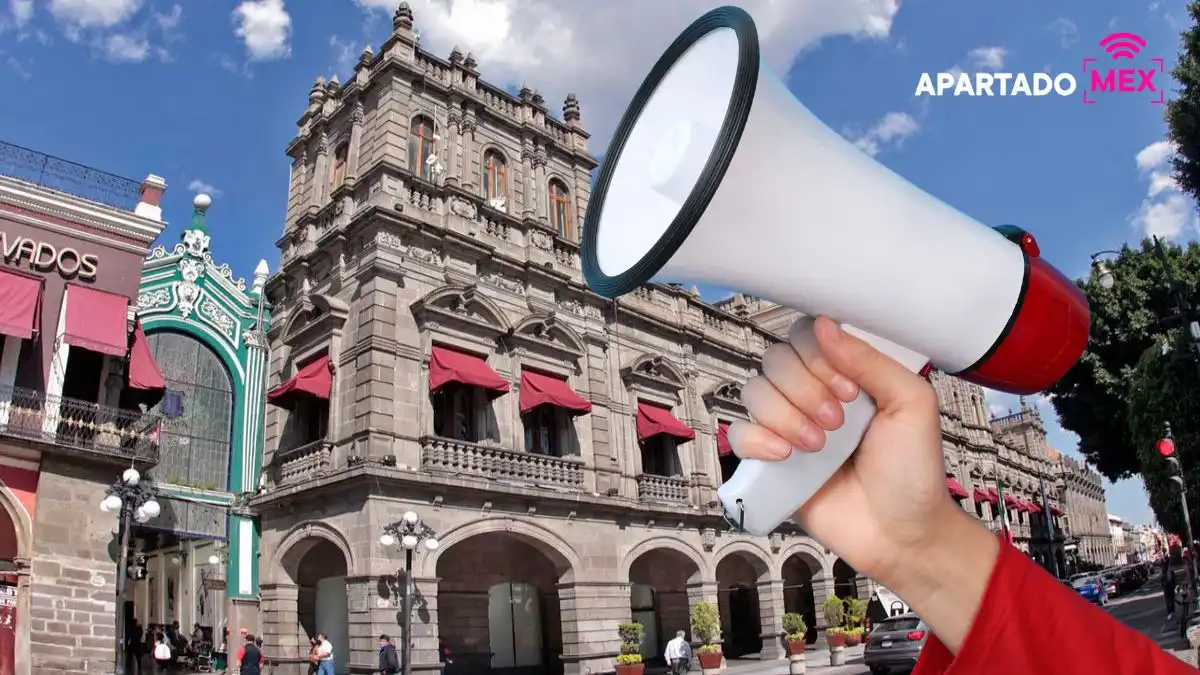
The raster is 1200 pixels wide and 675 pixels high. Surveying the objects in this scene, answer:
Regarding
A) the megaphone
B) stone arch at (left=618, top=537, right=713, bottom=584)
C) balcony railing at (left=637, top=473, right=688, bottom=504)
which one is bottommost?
stone arch at (left=618, top=537, right=713, bottom=584)

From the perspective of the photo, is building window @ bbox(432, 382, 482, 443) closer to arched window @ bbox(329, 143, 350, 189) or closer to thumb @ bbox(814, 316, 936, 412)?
Answer: arched window @ bbox(329, 143, 350, 189)

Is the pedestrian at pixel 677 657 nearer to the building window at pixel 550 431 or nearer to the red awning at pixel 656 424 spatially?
the building window at pixel 550 431

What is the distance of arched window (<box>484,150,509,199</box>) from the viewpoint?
1888 cm

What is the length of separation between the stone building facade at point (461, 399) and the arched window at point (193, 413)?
130cm

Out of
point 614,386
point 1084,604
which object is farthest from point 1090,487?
point 1084,604

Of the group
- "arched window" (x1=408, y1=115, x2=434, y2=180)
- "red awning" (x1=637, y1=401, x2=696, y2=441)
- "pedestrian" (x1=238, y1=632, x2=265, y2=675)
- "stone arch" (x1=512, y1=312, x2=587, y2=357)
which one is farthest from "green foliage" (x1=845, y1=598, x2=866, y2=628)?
"arched window" (x1=408, y1=115, x2=434, y2=180)

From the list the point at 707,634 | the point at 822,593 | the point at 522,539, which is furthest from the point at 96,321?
the point at 822,593

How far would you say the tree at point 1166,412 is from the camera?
57.6 feet

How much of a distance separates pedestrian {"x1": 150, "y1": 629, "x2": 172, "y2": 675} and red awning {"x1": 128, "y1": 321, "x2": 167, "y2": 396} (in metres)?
4.99

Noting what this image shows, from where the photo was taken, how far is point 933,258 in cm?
129

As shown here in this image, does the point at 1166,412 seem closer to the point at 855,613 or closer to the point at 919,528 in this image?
the point at 855,613

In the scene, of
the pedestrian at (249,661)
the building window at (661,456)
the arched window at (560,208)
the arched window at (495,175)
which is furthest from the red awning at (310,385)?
the building window at (661,456)

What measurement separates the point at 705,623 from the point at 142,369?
13034mm

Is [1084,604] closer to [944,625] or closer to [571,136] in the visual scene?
[944,625]
